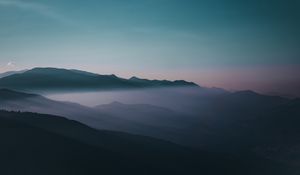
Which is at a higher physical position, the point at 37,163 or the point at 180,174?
the point at 37,163

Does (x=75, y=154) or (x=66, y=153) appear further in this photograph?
(x=75, y=154)

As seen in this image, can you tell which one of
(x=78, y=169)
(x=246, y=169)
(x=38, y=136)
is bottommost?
(x=246, y=169)

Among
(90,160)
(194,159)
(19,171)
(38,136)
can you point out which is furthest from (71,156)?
(194,159)

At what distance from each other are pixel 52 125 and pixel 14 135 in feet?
82.1

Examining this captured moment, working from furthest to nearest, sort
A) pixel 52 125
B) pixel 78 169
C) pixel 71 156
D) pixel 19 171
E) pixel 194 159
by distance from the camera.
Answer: pixel 194 159
pixel 52 125
pixel 71 156
pixel 78 169
pixel 19 171

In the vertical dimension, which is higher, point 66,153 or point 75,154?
point 66,153

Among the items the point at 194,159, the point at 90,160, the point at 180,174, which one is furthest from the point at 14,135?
the point at 194,159

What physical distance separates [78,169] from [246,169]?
79611 mm

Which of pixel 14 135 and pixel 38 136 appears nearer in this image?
pixel 14 135

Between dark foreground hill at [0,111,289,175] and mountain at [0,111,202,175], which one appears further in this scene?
dark foreground hill at [0,111,289,175]

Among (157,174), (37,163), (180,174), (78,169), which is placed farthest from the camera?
(180,174)

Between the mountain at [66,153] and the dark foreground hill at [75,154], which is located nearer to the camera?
the mountain at [66,153]

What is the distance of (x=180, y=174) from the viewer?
2985 inches

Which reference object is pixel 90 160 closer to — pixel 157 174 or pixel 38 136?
pixel 38 136
